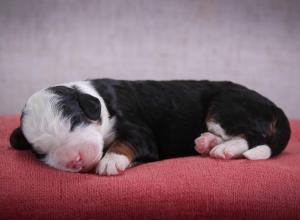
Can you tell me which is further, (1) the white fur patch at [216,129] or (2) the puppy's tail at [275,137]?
(1) the white fur patch at [216,129]

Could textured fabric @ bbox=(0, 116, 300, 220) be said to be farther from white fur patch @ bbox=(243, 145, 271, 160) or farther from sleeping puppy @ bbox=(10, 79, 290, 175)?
Answer: white fur patch @ bbox=(243, 145, 271, 160)

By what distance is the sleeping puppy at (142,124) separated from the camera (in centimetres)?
221

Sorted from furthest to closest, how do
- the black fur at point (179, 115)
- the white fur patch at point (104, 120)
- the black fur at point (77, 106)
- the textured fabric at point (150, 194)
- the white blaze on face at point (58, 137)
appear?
the black fur at point (179, 115) < the white fur patch at point (104, 120) < the black fur at point (77, 106) < the white blaze on face at point (58, 137) < the textured fabric at point (150, 194)

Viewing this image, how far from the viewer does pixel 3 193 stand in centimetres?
201

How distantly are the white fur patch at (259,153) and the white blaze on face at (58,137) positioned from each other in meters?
0.82

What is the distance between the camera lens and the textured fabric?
6.45 feet

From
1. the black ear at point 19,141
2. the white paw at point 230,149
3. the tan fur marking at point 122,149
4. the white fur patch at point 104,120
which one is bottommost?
the black ear at point 19,141

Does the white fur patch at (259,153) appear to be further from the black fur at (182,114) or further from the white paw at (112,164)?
the white paw at (112,164)

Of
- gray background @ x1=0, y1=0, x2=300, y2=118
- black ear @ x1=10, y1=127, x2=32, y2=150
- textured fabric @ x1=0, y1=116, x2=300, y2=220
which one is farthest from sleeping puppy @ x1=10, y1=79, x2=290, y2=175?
gray background @ x1=0, y1=0, x2=300, y2=118

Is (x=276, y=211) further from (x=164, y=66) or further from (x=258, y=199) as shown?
(x=164, y=66)

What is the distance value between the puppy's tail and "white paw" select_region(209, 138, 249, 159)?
6cm

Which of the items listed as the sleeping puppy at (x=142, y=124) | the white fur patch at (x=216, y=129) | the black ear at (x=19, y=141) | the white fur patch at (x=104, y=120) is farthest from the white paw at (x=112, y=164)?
the white fur patch at (x=216, y=129)

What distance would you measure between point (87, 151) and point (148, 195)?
0.38m

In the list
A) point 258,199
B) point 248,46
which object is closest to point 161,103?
point 258,199
